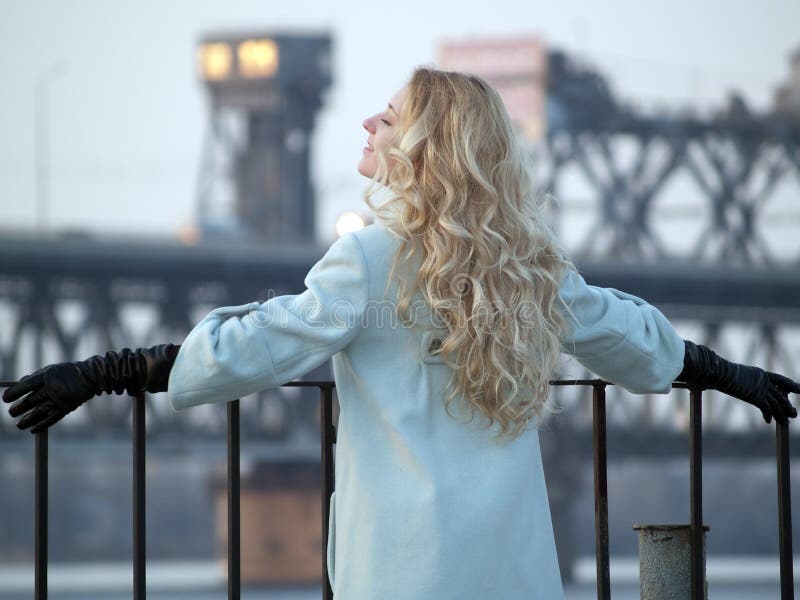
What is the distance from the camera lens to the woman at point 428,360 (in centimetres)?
314

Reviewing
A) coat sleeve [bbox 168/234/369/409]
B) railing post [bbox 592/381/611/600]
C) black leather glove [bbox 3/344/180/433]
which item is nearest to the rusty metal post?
railing post [bbox 592/381/611/600]

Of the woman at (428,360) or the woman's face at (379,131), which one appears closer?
the woman at (428,360)

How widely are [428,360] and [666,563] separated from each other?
1242 mm

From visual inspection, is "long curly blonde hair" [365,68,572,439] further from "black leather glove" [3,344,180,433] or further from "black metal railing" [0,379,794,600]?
"black metal railing" [0,379,794,600]

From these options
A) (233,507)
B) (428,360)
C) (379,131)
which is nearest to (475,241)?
(428,360)

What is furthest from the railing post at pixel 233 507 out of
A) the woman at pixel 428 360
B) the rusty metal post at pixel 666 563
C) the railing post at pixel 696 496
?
the railing post at pixel 696 496

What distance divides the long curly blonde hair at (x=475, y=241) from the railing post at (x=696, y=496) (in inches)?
39.8

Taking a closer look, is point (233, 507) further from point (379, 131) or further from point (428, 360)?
point (379, 131)

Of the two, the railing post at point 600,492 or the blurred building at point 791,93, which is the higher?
the blurred building at point 791,93

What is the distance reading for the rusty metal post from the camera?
402 centimetres

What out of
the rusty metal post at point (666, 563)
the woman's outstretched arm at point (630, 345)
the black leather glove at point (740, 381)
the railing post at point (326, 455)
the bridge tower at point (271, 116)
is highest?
the bridge tower at point (271, 116)

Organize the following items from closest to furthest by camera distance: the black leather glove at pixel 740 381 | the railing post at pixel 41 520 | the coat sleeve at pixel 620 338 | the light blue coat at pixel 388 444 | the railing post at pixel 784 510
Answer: the light blue coat at pixel 388 444
the coat sleeve at pixel 620 338
the railing post at pixel 41 520
the black leather glove at pixel 740 381
the railing post at pixel 784 510

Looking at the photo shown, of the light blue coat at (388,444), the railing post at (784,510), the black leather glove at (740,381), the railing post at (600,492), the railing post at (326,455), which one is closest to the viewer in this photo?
the light blue coat at (388,444)

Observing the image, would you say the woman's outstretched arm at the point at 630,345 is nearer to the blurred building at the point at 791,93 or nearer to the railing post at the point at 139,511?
the railing post at the point at 139,511
